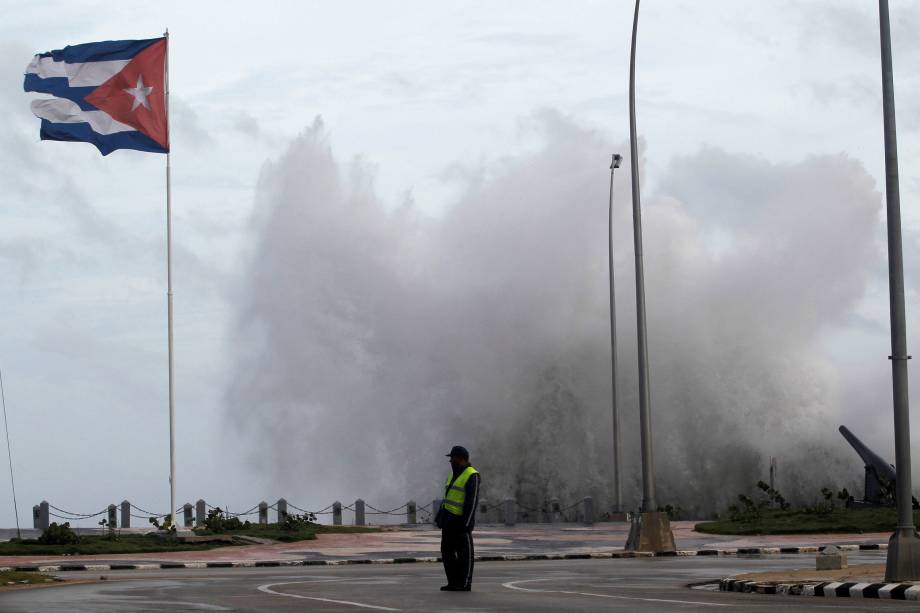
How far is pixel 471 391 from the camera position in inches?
2490

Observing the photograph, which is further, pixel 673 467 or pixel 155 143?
pixel 673 467

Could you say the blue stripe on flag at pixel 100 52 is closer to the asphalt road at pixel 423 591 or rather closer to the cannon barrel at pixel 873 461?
the asphalt road at pixel 423 591

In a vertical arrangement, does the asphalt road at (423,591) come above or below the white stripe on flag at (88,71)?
below

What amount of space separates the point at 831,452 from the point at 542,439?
11596 mm

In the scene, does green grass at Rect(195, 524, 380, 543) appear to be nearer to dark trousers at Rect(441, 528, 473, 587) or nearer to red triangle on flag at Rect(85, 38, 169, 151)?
red triangle on flag at Rect(85, 38, 169, 151)

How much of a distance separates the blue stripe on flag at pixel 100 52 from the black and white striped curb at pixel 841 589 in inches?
826

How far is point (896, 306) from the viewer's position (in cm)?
1964

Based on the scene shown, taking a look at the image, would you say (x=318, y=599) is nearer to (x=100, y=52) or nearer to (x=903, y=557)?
(x=903, y=557)

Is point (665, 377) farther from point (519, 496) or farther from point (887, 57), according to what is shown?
point (887, 57)

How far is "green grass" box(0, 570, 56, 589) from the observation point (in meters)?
20.1

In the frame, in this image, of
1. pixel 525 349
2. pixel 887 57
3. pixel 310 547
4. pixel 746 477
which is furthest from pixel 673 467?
pixel 887 57

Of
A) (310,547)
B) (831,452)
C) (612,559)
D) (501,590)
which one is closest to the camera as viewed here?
(501,590)

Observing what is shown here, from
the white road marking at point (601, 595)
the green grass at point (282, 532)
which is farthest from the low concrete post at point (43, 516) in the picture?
the white road marking at point (601, 595)

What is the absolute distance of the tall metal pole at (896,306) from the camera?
19.2 metres
